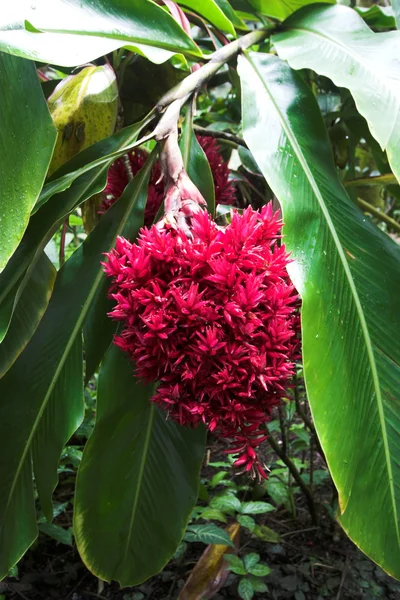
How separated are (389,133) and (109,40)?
1.39 ft

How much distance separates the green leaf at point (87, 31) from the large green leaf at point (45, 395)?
0.62ft

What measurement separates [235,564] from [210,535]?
0.27 ft

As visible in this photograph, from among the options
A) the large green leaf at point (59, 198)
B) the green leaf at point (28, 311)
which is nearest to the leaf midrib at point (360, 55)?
the large green leaf at point (59, 198)

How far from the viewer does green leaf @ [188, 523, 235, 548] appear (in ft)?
3.69

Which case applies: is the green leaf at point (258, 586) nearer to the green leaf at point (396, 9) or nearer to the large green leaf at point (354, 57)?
the large green leaf at point (354, 57)

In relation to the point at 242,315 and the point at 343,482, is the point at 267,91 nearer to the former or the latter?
the point at 242,315

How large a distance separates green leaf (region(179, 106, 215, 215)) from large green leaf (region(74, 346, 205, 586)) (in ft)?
1.05

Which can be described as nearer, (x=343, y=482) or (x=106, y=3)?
(x=343, y=482)

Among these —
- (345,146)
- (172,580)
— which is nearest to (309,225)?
(345,146)

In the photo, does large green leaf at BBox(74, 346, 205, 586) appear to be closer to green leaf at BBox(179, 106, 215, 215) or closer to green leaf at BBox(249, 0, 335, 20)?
green leaf at BBox(179, 106, 215, 215)

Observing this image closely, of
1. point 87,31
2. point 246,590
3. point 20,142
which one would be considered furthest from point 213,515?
point 87,31

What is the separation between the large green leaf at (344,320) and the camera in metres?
0.64

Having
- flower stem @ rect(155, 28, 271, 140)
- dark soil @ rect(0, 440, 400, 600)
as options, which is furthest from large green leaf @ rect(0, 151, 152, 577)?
dark soil @ rect(0, 440, 400, 600)

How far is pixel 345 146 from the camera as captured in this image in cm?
144
